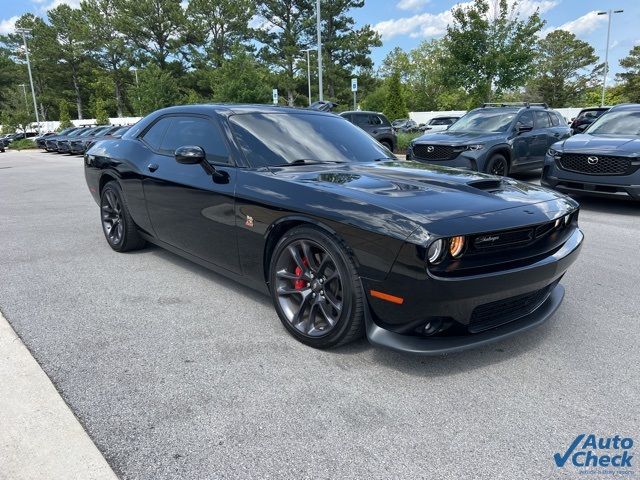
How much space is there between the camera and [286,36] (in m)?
46.9

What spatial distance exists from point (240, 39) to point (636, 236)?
2029 inches

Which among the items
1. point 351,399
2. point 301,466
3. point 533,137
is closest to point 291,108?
point 351,399

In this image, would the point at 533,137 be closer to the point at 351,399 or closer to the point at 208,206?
the point at 208,206

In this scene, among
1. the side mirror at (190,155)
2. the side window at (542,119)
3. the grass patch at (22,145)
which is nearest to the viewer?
the side mirror at (190,155)

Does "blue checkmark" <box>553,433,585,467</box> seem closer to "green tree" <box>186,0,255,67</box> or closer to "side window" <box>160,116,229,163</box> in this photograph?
"side window" <box>160,116,229,163</box>

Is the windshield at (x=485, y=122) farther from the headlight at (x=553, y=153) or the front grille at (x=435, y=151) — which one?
the headlight at (x=553, y=153)

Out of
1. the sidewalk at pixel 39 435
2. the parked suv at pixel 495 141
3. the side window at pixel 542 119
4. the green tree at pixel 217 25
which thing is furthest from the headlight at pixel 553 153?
the green tree at pixel 217 25

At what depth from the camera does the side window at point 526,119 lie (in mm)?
9812

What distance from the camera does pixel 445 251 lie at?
234cm

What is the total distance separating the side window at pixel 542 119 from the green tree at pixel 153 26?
165 feet

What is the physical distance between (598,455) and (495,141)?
7.85 meters

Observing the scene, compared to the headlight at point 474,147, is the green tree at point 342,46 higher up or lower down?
higher up

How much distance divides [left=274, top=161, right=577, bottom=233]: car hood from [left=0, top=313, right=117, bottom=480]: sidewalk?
5.38 ft

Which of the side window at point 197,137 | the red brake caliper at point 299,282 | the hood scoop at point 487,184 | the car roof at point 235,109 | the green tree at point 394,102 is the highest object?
the green tree at point 394,102
